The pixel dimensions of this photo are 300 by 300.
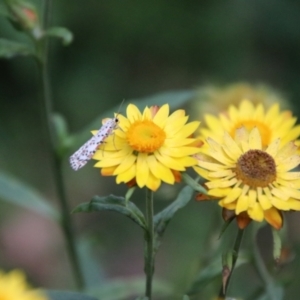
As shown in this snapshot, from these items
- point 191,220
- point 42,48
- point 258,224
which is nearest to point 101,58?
point 191,220

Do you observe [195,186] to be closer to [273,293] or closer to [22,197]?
[273,293]

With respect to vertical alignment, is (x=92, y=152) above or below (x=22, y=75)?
below

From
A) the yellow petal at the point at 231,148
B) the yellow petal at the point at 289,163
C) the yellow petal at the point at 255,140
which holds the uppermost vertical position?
the yellow petal at the point at 255,140

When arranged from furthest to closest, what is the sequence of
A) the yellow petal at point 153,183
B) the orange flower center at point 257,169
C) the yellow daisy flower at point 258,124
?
the yellow daisy flower at point 258,124 < the orange flower center at point 257,169 < the yellow petal at point 153,183

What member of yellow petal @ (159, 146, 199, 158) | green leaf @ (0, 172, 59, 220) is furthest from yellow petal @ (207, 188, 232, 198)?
green leaf @ (0, 172, 59, 220)

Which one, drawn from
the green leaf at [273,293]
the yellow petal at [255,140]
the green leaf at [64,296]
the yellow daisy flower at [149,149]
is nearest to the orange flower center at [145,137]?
the yellow daisy flower at [149,149]

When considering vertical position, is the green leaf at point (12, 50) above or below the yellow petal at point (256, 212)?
above

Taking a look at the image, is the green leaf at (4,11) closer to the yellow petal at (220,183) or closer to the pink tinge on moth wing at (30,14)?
the pink tinge on moth wing at (30,14)

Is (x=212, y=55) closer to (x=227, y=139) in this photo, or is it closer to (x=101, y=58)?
(x=101, y=58)
